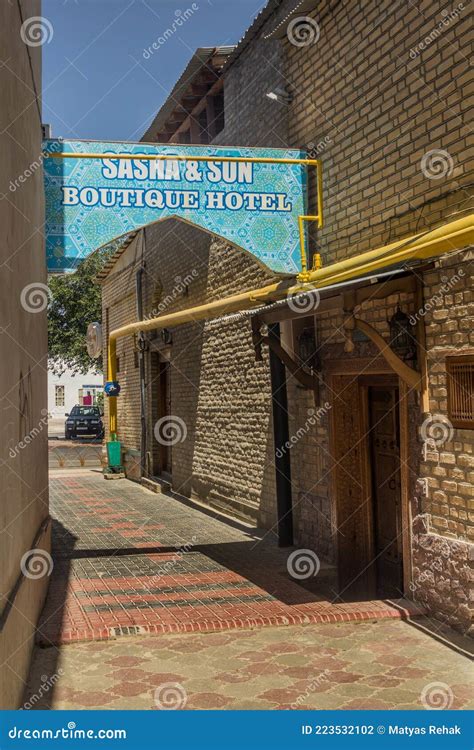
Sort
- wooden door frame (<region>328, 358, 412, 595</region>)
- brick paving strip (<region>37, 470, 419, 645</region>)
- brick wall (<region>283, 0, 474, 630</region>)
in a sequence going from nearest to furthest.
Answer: brick wall (<region>283, 0, 474, 630</region>)
brick paving strip (<region>37, 470, 419, 645</region>)
wooden door frame (<region>328, 358, 412, 595</region>)

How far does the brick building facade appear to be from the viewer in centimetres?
624

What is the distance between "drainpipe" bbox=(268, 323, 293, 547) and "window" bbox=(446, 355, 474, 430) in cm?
352

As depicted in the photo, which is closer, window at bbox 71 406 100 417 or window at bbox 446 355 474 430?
window at bbox 446 355 474 430

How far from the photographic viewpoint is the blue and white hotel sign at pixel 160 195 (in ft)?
25.5

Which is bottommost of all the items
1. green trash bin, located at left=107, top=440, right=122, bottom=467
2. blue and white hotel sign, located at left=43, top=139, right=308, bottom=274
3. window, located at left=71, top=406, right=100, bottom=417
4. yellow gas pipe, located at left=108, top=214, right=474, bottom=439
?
green trash bin, located at left=107, top=440, right=122, bottom=467

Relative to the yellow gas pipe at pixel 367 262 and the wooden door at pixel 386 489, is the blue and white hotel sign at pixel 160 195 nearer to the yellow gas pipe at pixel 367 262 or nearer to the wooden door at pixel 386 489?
the yellow gas pipe at pixel 367 262

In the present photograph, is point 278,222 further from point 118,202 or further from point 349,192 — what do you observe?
point 118,202

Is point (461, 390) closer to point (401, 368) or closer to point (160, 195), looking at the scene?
point (401, 368)

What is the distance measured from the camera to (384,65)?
7.33 m

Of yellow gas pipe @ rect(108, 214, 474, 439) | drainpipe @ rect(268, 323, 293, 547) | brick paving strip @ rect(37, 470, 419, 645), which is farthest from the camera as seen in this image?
drainpipe @ rect(268, 323, 293, 547)

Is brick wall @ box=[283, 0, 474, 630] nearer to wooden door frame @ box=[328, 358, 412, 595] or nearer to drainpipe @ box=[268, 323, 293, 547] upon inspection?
wooden door frame @ box=[328, 358, 412, 595]

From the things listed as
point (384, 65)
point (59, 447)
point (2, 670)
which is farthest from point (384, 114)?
point (59, 447)

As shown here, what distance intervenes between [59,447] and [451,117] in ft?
85.0

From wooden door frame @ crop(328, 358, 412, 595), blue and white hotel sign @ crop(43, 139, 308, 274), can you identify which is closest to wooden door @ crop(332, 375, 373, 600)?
wooden door frame @ crop(328, 358, 412, 595)
